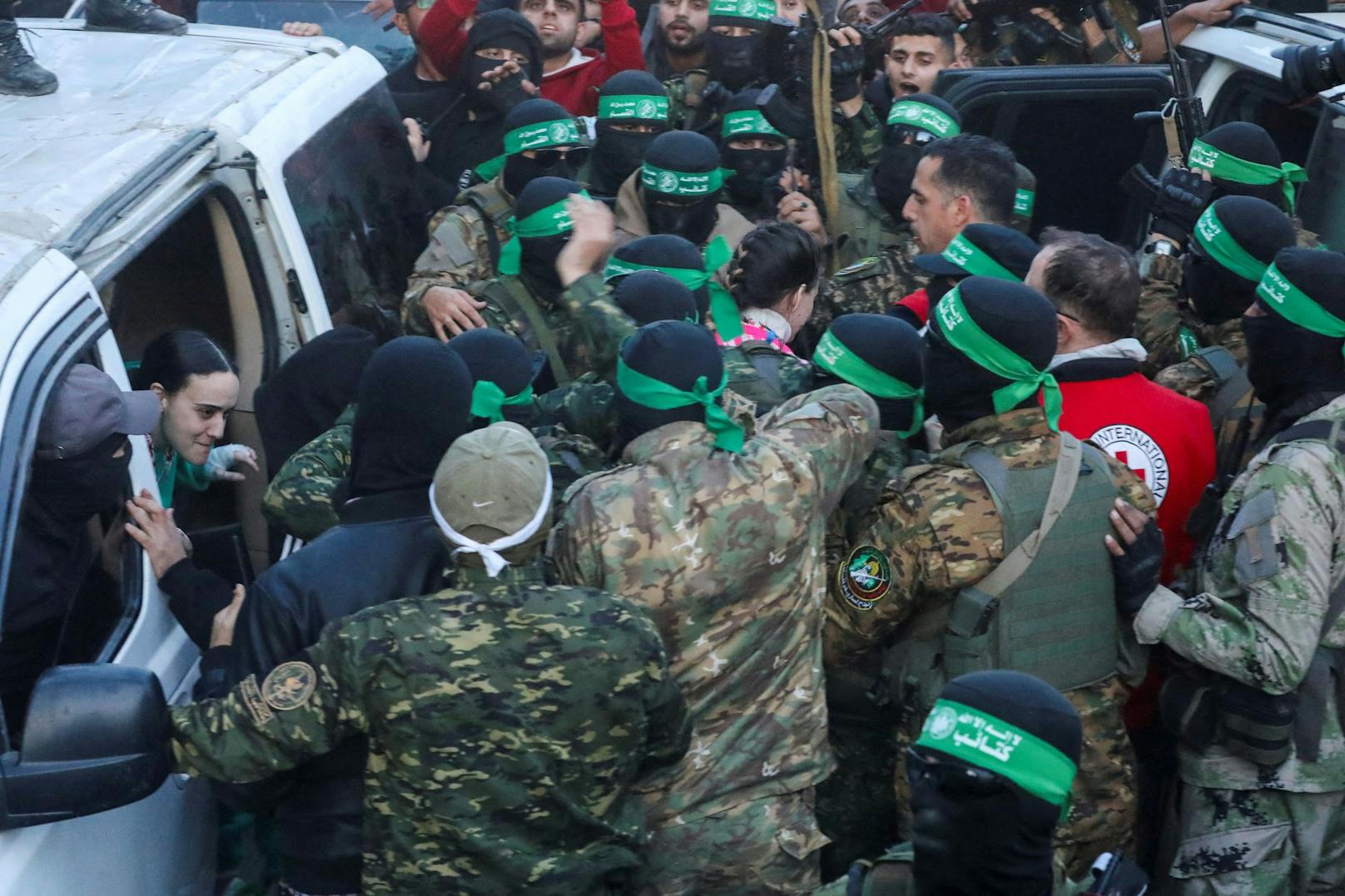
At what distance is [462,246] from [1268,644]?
281 centimetres

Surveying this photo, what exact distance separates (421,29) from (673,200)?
2.42 meters

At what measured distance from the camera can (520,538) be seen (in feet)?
8.91

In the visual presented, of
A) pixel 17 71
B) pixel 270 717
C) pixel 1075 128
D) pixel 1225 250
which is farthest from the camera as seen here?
pixel 1075 128

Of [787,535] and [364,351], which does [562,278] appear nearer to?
[364,351]

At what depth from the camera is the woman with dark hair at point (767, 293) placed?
13.5 ft

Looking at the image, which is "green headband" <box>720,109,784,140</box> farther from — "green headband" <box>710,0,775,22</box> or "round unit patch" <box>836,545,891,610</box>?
"round unit patch" <box>836,545,891,610</box>

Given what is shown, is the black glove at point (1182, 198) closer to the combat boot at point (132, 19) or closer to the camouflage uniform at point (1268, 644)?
the camouflage uniform at point (1268, 644)

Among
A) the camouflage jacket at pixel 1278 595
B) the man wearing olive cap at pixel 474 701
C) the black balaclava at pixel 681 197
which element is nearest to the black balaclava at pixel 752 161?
the black balaclava at pixel 681 197

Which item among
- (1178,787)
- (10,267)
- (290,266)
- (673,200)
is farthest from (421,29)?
(1178,787)

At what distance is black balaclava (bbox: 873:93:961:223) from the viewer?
538 centimetres

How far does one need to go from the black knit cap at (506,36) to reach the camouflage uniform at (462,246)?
1124 mm

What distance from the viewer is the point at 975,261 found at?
13.7ft

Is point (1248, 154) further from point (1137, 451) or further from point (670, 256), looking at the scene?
point (670, 256)

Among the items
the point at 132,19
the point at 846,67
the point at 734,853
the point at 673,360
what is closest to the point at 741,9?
the point at 846,67
